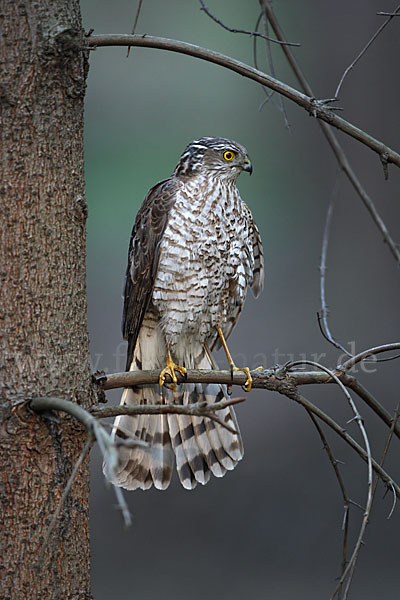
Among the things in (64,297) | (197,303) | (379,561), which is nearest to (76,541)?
(64,297)

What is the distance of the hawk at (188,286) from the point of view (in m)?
2.42

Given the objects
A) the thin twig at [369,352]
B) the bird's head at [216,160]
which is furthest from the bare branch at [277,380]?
the bird's head at [216,160]

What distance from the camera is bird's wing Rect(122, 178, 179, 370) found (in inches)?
96.8

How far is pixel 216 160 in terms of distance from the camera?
8.49 feet

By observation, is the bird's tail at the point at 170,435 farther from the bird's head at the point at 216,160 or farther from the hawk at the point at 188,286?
the bird's head at the point at 216,160

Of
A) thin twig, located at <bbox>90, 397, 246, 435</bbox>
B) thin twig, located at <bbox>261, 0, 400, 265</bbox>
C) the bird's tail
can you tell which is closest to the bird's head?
the bird's tail

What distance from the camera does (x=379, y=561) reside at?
188 inches

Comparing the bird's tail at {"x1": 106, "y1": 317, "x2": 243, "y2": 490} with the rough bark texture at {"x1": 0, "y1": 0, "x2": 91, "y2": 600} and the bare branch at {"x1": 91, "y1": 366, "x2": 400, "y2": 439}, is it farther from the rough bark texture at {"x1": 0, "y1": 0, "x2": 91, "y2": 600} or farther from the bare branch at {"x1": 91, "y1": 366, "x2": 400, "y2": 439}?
the rough bark texture at {"x1": 0, "y1": 0, "x2": 91, "y2": 600}

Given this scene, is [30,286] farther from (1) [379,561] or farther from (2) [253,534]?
(1) [379,561]

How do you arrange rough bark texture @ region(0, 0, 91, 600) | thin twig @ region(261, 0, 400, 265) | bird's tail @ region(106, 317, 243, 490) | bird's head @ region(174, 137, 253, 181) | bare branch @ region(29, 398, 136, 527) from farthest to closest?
bird's head @ region(174, 137, 253, 181) < bird's tail @ region(106, 317, 243, 490) < thin twig @ region(261, 0, 400, 265) < rough bark texture @ region(0, 0, 91, 600) < bare branch @ region(29, 398, 136, 527)

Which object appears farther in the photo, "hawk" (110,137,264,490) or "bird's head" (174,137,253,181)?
"bird's head" (174,137,253,181)

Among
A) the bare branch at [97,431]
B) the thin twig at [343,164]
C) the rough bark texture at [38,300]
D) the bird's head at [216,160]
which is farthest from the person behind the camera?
the bird's head at [216,160]

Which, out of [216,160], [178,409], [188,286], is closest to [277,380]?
[178,409]

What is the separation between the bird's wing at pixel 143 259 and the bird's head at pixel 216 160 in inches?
4.6
